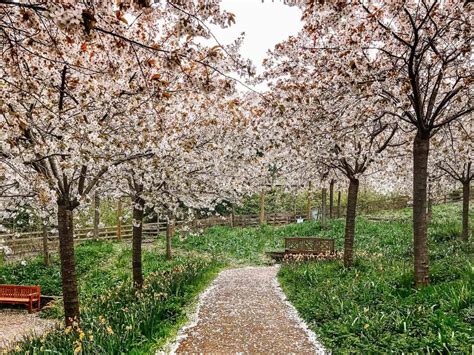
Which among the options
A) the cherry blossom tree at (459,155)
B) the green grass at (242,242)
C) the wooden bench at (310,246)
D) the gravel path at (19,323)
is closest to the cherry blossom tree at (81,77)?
the gravel path at (19,323)

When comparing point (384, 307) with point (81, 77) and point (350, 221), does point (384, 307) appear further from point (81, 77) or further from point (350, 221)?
point (81, 77)

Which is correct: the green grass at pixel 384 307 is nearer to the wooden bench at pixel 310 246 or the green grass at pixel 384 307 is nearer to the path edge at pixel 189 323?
the path edge at pixel 189 323

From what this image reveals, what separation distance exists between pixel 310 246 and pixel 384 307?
9.70 m

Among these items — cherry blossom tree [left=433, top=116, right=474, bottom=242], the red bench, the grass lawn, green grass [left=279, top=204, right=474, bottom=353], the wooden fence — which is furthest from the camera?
the wooden fence

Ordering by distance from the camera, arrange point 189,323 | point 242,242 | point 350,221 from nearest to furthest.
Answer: point 189,323
point 350,221
point 242,242

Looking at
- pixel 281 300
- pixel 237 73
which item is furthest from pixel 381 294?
pixel 237 73

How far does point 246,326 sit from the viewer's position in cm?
670

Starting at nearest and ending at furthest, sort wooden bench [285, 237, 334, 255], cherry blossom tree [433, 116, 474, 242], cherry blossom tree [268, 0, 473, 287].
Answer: cherry blossom tree [268, 0, 473, 287] → cherry blossom tree [433, 116, 474, 242] → wooden bench [285, 237, 334, 255]

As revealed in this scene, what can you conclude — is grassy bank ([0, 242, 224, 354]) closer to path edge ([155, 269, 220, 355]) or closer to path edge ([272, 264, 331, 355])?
path edge ([155, 269, 220, 355])

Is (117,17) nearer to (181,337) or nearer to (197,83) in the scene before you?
(197,83)

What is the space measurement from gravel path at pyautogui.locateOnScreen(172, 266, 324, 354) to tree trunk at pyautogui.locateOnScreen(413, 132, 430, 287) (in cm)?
221

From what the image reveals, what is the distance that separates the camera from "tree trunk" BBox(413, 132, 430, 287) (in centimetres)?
657

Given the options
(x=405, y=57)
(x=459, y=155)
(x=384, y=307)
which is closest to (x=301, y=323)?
(x=384, y=307)

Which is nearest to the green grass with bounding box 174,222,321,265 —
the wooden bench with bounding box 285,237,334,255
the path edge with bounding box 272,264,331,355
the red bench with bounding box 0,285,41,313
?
the wooden bench with bounding box 285,237,334,255
